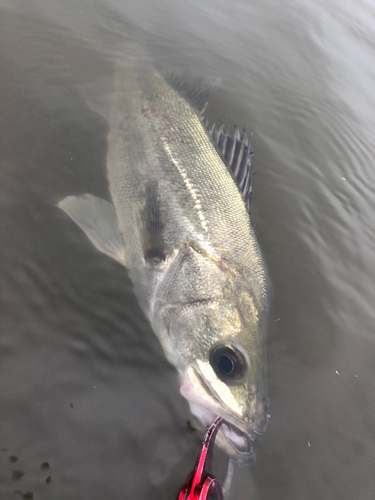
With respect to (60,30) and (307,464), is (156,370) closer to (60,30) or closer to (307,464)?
(307,464)

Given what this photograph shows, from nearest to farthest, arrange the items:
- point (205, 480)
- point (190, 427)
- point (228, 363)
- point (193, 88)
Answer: point (205, 480) → point (228, 363) → point (190, 427) → point (193, 88)

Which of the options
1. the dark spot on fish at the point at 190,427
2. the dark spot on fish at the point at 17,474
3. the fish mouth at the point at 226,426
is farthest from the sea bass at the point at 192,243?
the dark spot on fish at the point at 17,474

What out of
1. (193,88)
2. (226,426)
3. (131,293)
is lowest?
(131,293)

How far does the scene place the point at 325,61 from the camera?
6.03 m

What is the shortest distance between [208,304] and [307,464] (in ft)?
4.16

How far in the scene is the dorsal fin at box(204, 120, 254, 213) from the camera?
8.60 ft

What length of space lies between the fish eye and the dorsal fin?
121 cm

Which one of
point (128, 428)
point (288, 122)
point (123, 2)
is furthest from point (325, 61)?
point (128, 428)

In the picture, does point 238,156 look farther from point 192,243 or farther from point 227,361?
point 227,361

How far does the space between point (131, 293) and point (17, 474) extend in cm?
122

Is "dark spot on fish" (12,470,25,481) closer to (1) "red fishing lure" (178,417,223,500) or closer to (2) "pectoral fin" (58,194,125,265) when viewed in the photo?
(1) "red fishing lure" (178,417,223,500)

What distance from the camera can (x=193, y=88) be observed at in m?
3.48

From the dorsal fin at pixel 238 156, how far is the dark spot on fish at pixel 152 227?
0.69 m

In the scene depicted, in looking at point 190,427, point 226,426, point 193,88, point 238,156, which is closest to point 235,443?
point 226,426
